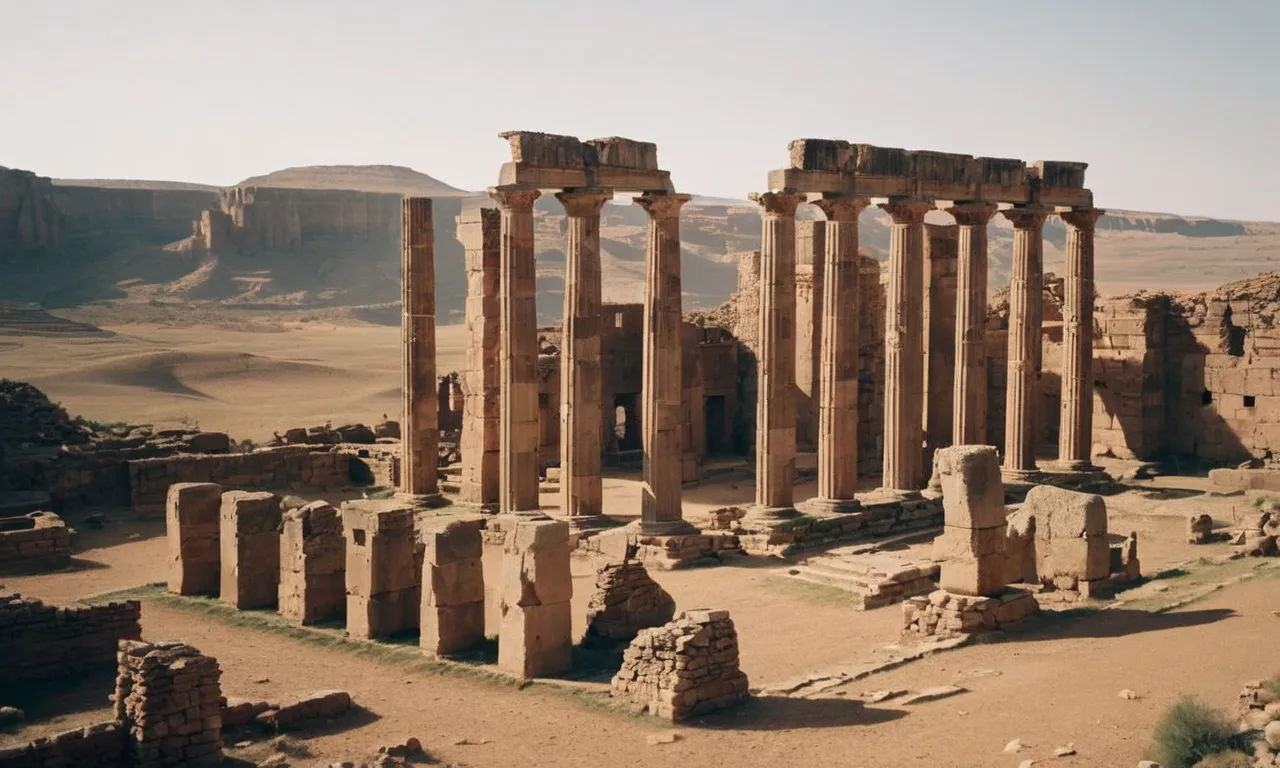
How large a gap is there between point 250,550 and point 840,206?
1309 centimetres

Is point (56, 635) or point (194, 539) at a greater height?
point (194, 539)

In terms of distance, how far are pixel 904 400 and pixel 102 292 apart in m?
84.1

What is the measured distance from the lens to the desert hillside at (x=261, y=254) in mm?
100500

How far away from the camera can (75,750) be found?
1545cm

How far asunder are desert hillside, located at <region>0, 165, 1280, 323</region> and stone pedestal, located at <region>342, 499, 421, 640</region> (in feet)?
249

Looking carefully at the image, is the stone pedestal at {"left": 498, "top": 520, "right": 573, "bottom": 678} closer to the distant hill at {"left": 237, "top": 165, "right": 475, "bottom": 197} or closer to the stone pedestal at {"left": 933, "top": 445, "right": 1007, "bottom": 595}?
the stone pedestal at {"left": 933, "top": 445, "right": 1007, "bottom": 595}

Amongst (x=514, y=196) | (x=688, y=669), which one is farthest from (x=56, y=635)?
(x=514, y=196)

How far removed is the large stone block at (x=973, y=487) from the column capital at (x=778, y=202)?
7.88m

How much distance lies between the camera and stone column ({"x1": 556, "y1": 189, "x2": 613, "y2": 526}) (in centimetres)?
2683

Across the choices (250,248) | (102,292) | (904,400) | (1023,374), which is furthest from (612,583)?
(250,248)

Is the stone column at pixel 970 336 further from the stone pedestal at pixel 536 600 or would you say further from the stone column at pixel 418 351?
the stone pedestal at pixel 536 600

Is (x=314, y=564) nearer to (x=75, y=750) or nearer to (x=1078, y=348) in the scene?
(x=75, y=750)

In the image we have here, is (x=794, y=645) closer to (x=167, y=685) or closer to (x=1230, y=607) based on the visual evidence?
(x=1230, y=607)

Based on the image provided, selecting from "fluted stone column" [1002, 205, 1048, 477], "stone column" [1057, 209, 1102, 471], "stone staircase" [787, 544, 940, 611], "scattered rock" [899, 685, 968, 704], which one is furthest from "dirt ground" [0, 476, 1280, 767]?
"stone column" [1057, 209, 1102, 471]
